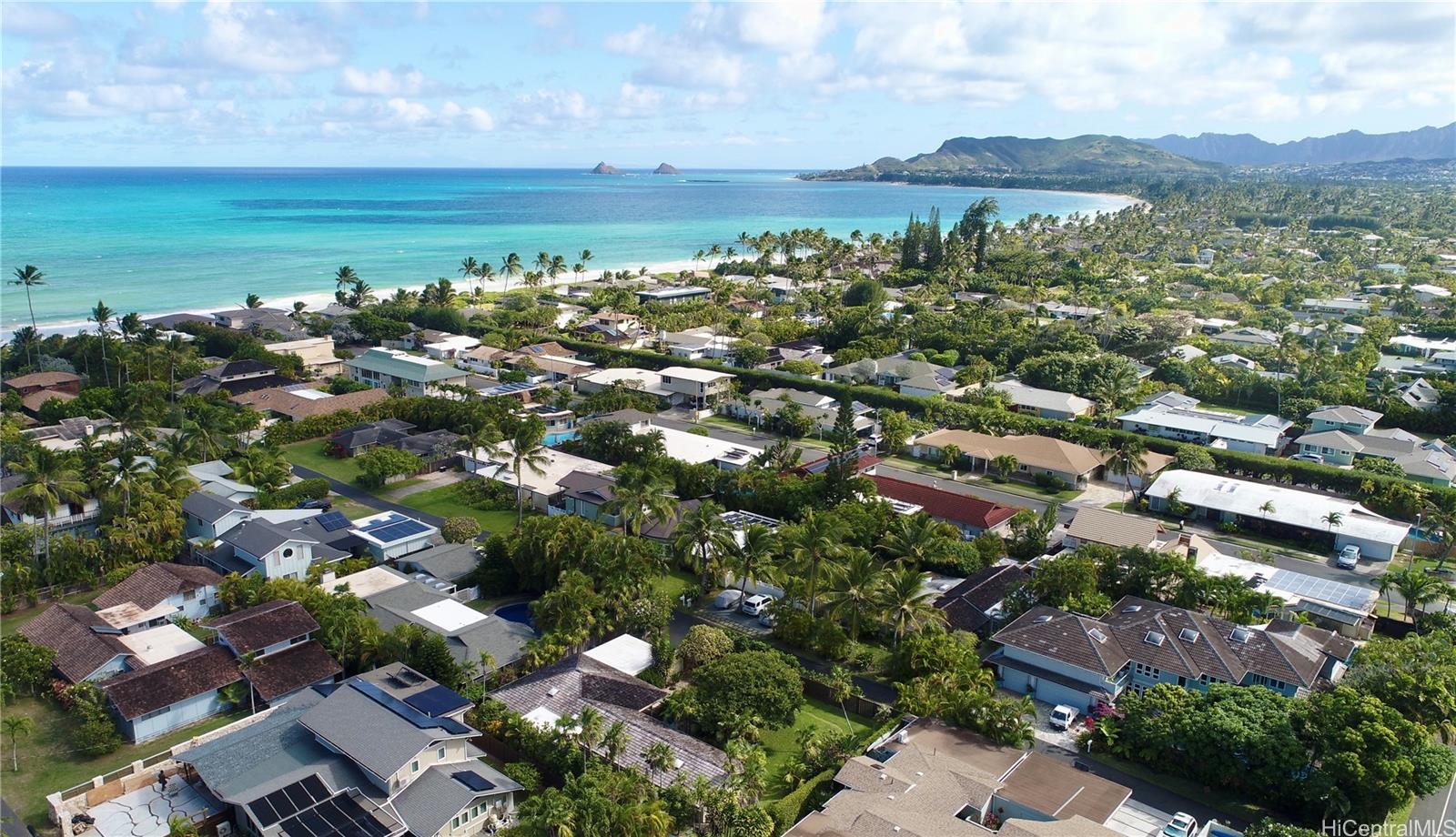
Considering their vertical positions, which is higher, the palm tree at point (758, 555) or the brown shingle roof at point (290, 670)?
the palm tree at point (758, 555)

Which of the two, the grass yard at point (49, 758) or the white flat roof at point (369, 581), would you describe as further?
the white flat roof at point (369, 581)

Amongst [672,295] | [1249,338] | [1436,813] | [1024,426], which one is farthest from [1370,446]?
[672,295]

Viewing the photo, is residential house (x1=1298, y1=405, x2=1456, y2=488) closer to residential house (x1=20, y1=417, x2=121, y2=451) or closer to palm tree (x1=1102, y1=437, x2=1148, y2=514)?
palm tree (x1=1102, y1=437, x2=1148, y2=514)

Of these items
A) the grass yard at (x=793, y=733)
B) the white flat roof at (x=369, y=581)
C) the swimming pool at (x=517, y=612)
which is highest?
the white flat roof at (x=369, y=581)

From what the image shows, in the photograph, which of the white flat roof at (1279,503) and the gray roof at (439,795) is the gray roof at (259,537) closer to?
the gray roof at (439,795)

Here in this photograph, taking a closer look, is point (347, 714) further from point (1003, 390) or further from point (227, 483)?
point (1003, 390)

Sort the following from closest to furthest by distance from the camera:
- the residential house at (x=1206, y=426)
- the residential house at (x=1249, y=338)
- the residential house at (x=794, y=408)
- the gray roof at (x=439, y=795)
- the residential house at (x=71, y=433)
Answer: the gray roof at (x=439, y=795)
the residential house at (x=71, y=433)
the residential house at (x=1206, y=426)
the residential house at (x=794, y=408)
the residential house at (x=1249, y=338)

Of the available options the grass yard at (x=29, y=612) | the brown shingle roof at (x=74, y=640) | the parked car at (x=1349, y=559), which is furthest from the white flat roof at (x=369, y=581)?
the parked car at (x=1349, y=559)

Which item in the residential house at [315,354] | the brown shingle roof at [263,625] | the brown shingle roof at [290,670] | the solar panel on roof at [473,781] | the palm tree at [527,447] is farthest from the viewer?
the residential house at [315,354]
